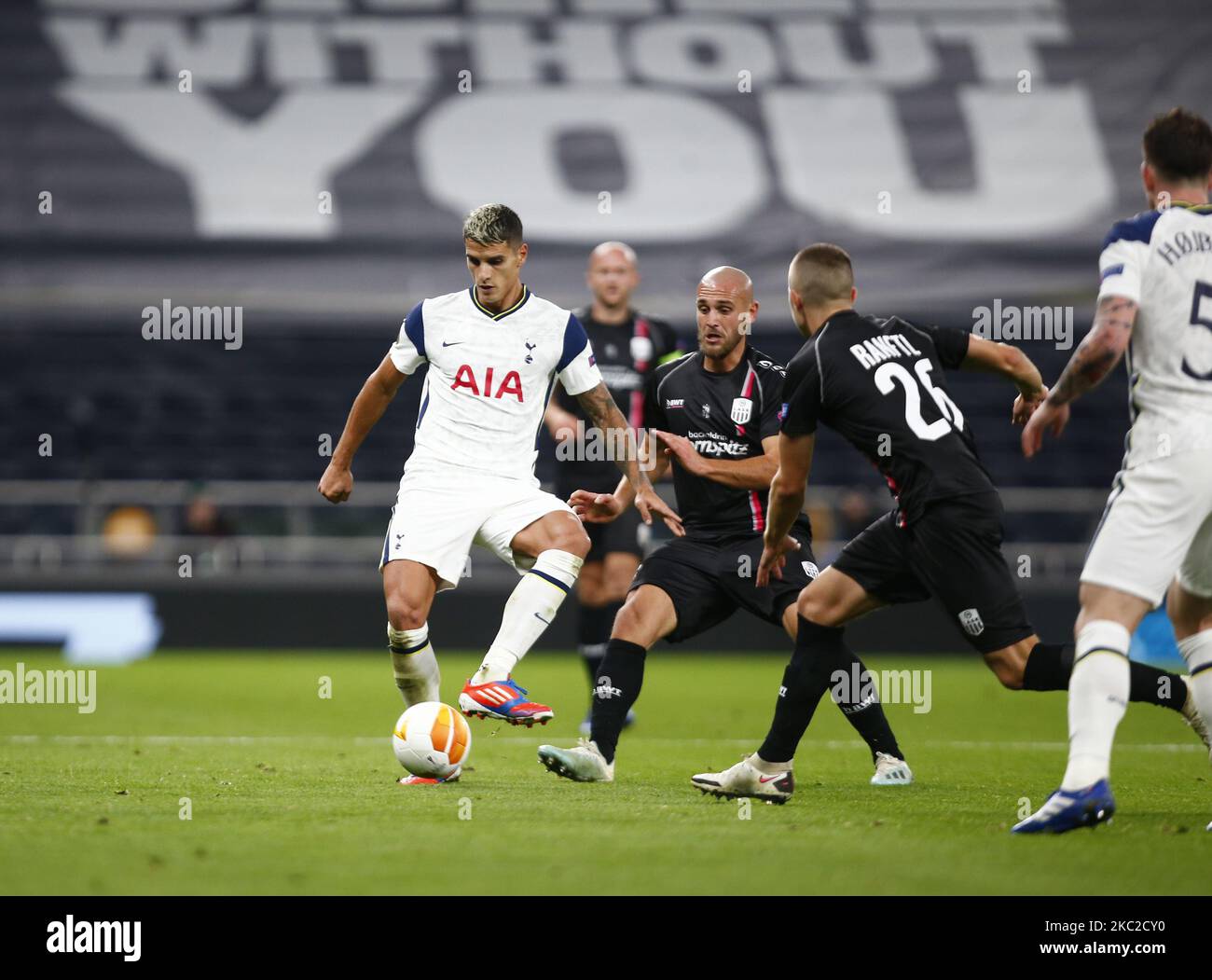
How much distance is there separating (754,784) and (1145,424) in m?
2.07

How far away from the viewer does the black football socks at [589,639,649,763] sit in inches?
266

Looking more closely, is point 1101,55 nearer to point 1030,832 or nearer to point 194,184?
point 194,184

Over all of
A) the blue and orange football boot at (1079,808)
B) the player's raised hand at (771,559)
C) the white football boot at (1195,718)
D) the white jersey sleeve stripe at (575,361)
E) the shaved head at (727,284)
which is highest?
the shaved head at (727,284)

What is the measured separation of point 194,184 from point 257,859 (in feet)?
56.0

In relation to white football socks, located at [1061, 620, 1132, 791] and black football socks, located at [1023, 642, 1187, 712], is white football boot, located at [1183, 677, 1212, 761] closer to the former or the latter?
black football socks, located at [1023, 642, 1187, 712]

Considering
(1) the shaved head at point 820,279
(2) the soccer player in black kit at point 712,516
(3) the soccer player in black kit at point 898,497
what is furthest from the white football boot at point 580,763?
(1) the shaved head at point 820,279

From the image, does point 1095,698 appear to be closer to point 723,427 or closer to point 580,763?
point 580,763

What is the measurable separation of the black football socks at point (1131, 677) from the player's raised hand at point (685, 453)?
6.04ft

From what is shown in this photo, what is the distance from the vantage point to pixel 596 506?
723 cm

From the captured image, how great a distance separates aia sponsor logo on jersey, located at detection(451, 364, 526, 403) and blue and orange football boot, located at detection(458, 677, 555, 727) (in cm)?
140

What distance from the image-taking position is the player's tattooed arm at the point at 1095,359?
5.01m

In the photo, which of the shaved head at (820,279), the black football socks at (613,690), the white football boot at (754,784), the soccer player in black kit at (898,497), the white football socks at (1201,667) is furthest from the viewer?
the black football socks at (613,690)

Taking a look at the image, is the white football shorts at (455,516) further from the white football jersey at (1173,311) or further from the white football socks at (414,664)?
the white football jersey at (1173,311)

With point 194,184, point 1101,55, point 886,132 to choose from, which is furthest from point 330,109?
point 1101,55
